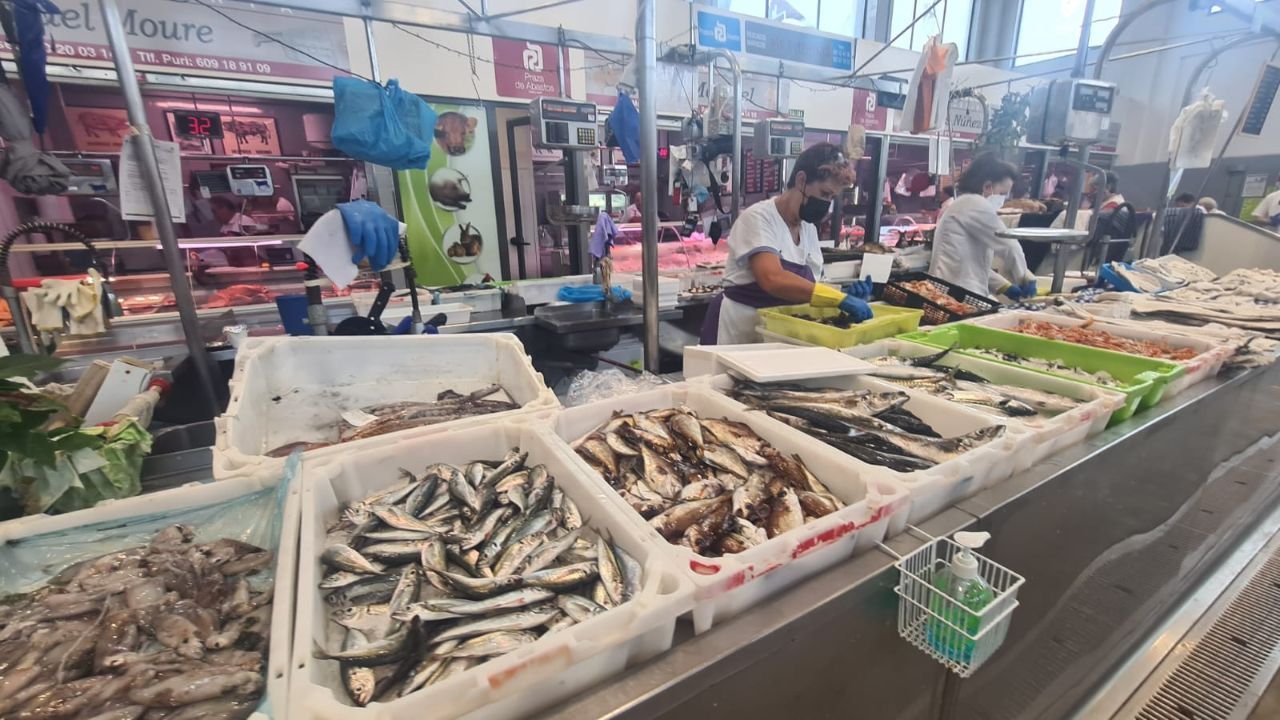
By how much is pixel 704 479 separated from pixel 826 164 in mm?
2179

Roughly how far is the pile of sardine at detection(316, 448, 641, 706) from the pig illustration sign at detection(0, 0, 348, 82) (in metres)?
4.86

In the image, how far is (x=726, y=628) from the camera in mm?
1007

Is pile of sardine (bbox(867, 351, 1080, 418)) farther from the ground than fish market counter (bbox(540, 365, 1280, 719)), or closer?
farther from the ground

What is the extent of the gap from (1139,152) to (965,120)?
992cm

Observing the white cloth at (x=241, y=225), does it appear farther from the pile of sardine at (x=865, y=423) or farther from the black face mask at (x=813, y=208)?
the pile of sardine at (x=865, y=423)

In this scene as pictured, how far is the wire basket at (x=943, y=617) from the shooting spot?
1.01 m

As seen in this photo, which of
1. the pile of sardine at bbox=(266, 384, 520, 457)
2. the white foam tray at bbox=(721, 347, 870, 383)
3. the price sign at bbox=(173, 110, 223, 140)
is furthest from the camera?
the price sign at bbox=(173, 110, 223, 140)

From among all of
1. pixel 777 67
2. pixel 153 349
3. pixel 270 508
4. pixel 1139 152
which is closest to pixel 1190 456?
pixel 270 508

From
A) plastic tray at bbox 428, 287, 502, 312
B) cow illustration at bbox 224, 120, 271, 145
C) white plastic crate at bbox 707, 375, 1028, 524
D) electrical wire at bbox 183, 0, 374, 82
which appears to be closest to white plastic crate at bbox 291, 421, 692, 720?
white plastic crate at bbox 707, 375, 1028, 524

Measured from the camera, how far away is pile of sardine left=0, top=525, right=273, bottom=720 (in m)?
0.84

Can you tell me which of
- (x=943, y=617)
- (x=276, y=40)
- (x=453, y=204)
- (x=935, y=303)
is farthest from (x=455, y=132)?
(x=943, y=617)

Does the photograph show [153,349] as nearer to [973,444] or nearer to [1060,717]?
[973,444]

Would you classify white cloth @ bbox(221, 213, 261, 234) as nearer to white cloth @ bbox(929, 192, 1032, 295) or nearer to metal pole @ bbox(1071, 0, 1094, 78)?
white cloth @ bbox(929, 192, 1032, 295)

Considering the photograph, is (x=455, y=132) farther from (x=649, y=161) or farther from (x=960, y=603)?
(x=960, y=603)
